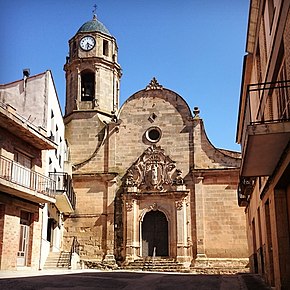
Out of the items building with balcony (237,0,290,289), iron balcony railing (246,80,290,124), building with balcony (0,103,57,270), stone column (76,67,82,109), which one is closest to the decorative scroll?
stone column (76,67,82,109)

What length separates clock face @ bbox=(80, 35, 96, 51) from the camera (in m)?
29.4

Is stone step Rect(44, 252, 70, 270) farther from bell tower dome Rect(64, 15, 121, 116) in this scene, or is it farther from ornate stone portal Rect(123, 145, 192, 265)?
bell tower dome Rect(64, 15, 121, 116)

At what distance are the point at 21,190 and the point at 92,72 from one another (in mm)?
13661

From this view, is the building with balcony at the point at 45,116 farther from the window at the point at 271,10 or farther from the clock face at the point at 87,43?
the window at the point at 271,10

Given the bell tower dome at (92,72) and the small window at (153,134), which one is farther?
the bell tower dome at (92,72)

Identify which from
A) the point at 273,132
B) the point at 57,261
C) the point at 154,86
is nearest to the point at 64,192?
the point at 57,261

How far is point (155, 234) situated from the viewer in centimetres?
2617

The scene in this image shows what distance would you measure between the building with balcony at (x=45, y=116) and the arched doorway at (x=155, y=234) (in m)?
4.76

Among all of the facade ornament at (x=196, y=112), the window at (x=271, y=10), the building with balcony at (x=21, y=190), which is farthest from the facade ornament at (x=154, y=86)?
the window at (x=271, y=10)

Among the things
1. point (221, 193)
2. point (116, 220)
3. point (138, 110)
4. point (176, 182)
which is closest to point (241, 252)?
point (221, 193)

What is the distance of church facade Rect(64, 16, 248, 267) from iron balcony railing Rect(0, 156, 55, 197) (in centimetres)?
542

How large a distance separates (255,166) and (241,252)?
15714mm

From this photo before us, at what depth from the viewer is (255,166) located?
1033 centimetres

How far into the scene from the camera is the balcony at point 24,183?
A: 1669cm
